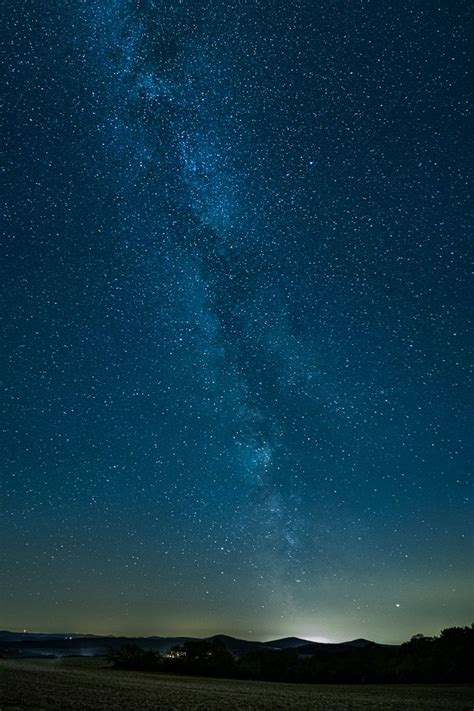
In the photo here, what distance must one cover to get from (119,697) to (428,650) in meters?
23.7

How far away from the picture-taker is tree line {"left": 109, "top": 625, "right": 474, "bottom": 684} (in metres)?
36.6

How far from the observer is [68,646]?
621 ft

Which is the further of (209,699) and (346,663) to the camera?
(346,663)

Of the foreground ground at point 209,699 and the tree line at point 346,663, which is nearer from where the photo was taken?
the foreground ground at point 209,699

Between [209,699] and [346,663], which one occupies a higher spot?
[346,663]

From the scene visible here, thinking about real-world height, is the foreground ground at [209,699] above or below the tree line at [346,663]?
below

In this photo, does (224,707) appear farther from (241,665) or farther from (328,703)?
(241,665)

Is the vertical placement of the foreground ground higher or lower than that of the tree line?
lower

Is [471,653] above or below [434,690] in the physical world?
above

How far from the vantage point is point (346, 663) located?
39.8m

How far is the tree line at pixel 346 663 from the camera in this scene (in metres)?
36.6

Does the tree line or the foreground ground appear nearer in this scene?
the foreground ground

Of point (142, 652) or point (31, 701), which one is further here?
point (142, 652)

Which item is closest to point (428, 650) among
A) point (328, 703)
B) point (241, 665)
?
point (241, 665)
